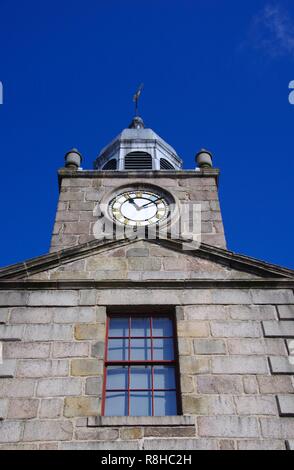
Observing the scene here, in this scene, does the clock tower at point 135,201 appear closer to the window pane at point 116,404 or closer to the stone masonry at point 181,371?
the stone masonry at point 181,371

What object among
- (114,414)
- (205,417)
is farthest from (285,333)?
(114,414)

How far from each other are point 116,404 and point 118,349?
104cm

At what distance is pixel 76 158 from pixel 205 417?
9.58 meters

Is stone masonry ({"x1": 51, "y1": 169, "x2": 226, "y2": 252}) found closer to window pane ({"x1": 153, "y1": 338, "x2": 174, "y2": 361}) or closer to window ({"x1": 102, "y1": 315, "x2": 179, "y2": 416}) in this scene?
window ({"x1": 102, "y1": 315, "x2": 179, "y2": 416})

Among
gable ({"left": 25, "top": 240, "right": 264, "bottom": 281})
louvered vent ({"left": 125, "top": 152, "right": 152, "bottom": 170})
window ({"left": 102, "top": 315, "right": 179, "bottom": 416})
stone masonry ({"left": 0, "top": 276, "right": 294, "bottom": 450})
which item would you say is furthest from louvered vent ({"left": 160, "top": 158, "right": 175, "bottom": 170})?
window ({"left": 102, "top": 315, "right": 179, "bottom": 416})

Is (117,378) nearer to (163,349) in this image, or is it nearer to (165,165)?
(163,349)

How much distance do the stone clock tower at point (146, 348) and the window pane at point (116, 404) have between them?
0.6 inches

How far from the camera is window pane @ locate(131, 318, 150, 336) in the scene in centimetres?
1000

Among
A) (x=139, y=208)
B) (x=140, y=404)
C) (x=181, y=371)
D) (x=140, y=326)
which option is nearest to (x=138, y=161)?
(x=139, y=208)

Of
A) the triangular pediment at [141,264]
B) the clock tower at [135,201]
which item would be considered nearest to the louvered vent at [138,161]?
the clock tower at [135,201]

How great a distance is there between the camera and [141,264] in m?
11.2

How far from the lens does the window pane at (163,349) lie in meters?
9.65

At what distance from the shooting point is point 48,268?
435 inches

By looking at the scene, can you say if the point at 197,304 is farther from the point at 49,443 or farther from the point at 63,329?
the point at 49,443
